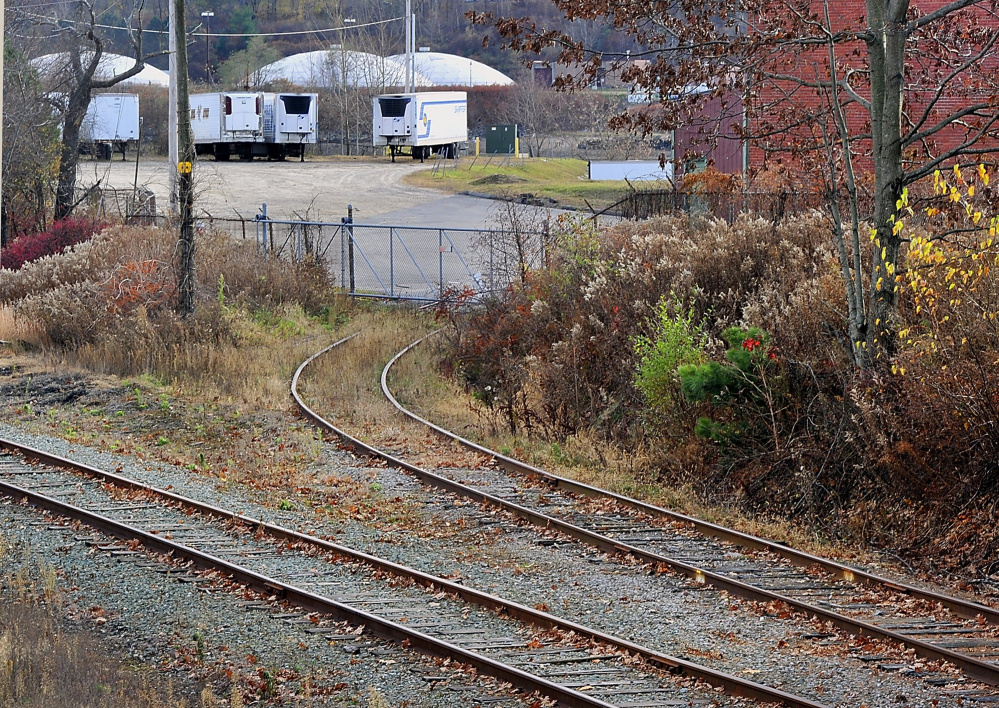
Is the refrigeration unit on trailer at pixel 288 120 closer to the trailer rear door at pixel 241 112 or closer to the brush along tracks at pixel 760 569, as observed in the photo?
the trailer rear door at pixel 241 112

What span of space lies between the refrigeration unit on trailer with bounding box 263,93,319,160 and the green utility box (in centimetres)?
1335

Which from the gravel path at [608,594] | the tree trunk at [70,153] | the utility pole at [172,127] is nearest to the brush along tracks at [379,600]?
the gravel path at [608,594]

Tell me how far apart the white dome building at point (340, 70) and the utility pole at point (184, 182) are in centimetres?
5654

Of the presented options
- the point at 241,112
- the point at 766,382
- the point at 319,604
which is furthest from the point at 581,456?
the point at 241,112

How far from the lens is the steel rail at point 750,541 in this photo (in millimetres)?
8891

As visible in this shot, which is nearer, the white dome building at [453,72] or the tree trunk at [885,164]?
the tree trunk at [885,164]

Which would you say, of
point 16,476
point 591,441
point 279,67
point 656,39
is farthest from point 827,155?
point 279,67

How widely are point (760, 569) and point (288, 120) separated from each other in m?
57.1

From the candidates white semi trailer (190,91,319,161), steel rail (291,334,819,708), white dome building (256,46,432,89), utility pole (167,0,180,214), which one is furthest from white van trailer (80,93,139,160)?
steel rail (291,334,819,708)

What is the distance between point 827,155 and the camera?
11.9m

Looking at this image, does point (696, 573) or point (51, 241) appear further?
point (51, 241)

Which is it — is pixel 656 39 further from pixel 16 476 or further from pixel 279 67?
pixel 279 67

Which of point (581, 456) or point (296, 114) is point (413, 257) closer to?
point (581, 456)

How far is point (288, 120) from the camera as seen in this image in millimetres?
63312
